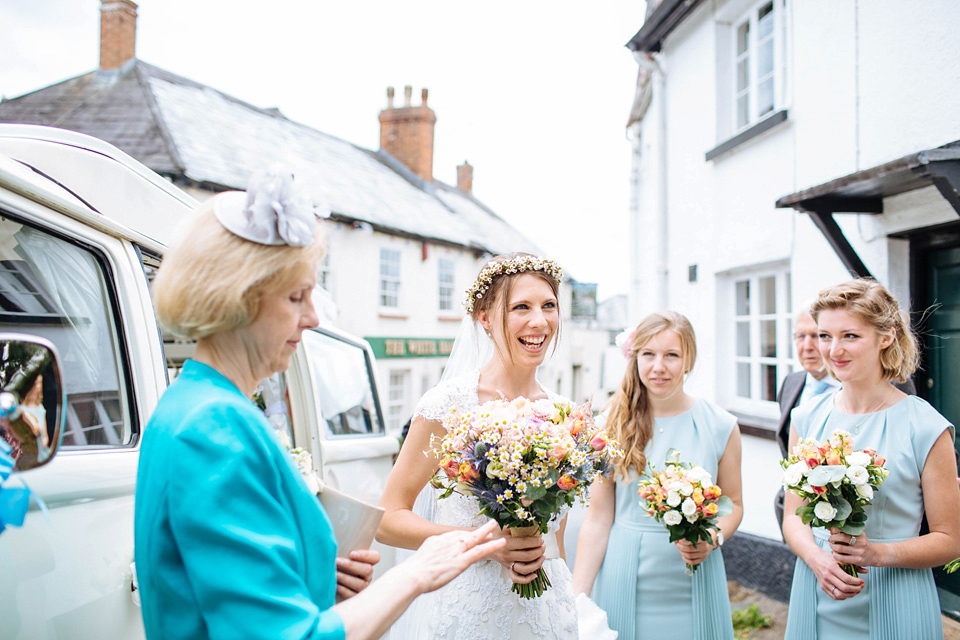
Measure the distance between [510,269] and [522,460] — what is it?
1.01 metres

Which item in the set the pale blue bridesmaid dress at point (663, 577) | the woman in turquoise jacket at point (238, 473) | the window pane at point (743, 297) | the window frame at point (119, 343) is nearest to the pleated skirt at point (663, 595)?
the pale blue bridesmaid dress at point (663, 577)

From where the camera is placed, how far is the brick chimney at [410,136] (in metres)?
22.2

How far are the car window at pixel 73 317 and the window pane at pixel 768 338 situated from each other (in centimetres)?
621

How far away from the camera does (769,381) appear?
22.0ft

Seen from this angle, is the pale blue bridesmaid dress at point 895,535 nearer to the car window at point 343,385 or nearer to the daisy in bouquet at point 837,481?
the daisy in bouquet at point 837,481

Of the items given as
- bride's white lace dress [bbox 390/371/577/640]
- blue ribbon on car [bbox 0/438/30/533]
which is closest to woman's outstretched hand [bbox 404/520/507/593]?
blue ribbon on car [bbox 0/438/30/533]

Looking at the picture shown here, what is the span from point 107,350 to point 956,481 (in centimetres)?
320

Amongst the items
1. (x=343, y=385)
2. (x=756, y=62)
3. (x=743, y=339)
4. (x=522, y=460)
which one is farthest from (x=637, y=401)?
(x=756, y=62)

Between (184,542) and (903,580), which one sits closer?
(184,542)

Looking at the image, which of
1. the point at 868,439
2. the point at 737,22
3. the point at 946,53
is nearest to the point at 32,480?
the point at 868,439

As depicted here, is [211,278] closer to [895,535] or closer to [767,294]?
[895,535]

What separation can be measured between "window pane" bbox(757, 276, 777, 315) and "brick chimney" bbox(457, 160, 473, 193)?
2375cm

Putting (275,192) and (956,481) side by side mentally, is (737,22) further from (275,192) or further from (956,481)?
(275,192)

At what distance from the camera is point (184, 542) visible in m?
1.08
